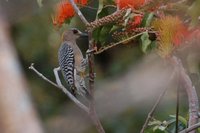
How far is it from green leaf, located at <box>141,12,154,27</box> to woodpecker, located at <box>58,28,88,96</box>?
143 centimetres

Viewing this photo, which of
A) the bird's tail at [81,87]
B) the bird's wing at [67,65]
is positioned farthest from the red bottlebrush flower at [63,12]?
the bird's wing at [67,65]

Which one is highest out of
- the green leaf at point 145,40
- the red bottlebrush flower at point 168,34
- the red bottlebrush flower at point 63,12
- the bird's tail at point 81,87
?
the red bottlebrush flower at point 168,34

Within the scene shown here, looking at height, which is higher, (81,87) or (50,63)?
(81,87)

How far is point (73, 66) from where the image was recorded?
4.07 meters

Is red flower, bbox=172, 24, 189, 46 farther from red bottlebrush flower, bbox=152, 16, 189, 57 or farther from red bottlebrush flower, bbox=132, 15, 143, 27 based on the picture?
red bottlebrush flower, bbox=132, 15, 143, 27

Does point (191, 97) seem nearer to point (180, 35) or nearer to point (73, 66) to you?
point (180, 35)

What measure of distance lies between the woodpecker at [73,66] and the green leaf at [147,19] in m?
1.43

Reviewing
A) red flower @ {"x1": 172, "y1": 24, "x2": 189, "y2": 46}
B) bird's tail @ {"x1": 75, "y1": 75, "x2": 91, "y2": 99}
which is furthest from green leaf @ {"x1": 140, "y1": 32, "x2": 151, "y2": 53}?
bird's tail @ {"x1": 75, "y1": 75, "x2": 91, "y2": 99}

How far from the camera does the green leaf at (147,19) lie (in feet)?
6.84

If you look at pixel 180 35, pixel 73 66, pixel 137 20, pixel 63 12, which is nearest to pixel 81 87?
pixel 73 66

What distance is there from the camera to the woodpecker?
12.7 feet

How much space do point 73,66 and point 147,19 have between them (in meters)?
1.98

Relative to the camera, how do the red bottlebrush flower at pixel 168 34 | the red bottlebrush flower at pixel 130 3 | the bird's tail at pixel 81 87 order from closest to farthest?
the red bottlebrush flower at pixel 168 34 → the red bottlebrush flower at pixel 130 3 → the bird's tail at pixel 81 87

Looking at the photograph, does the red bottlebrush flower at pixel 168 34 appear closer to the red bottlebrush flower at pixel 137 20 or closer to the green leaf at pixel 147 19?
the green leaf at pixel 147 19
